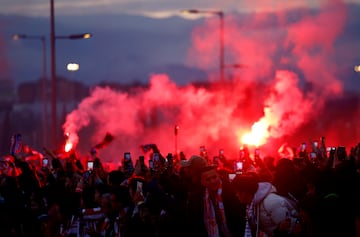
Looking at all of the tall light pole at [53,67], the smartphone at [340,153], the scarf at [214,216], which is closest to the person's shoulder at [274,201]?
the scarf at [214,216]

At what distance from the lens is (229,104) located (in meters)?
44.9

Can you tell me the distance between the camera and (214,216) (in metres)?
13.8

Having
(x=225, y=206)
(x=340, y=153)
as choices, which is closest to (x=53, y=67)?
(x=340, y=153)

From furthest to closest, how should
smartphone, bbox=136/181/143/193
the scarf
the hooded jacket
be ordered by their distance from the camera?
smartphone, bbox=136/181/143/193 → the hooded jacket → the scarf

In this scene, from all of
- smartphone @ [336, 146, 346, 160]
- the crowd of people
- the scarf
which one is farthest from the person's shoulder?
smartphone @ [336, 146, 346, 160]

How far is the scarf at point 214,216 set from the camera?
45.1ft

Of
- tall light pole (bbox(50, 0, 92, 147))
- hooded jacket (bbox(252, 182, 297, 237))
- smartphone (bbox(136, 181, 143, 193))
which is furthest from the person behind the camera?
tall light pole (bbox(50, 0, 92, 147))

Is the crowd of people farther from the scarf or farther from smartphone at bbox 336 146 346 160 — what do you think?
smartphone at bbox 336 146 346 160

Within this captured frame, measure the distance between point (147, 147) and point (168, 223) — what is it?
987 centimetres

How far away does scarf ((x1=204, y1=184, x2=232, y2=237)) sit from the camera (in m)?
13.8

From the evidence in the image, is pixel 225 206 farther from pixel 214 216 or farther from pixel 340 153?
pixel 340 153

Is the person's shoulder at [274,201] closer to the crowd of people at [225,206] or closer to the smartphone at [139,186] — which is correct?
the crowd of people at [225,206]

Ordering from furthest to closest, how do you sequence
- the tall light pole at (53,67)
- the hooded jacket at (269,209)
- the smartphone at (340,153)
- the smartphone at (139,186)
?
the tall light pole at (53,67) < the smartphone at (340,153) < the smartphone at (139,186) < the hooded jacket at (269,209)

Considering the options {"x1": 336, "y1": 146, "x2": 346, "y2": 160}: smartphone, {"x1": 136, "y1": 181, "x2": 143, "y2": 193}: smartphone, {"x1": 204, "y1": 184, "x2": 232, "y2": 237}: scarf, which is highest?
{"x1": 336, "y1": 146, "x2": 346, "y2": 160}: smartphone
